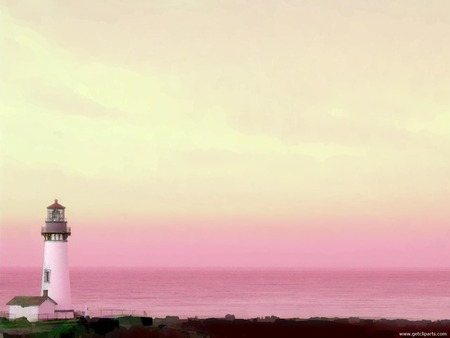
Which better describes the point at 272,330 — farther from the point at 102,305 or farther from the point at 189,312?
the point at 102,305

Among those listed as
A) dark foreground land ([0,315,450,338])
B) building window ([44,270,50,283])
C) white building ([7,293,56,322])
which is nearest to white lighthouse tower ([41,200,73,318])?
building window ([44,270,50,283])

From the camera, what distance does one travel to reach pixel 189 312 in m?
91.7

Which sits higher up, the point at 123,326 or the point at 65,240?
the point at 65,240

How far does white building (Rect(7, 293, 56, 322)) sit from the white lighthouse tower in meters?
0.52

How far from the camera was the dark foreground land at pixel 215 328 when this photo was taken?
Result: 44.5 meters

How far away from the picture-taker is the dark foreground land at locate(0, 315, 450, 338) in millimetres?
44531

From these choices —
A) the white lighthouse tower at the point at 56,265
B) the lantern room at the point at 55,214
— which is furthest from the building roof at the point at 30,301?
the lantern room at the point at 55,214

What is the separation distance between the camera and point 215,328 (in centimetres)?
5531

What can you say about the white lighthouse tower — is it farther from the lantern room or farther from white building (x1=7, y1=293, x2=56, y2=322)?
white building (x1=7, y1=293, x2=56, y2=322)

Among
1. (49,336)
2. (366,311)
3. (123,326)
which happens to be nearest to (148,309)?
(366,311)

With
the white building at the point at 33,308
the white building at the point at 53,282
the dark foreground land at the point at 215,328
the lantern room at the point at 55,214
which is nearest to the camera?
the dark foreground land at the point at 215,328

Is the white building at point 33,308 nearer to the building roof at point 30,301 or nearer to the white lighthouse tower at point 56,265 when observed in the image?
the building roof at point 30,301

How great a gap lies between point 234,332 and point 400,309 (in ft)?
152

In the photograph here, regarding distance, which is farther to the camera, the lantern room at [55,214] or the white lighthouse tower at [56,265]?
the lantern room at [55,214]
